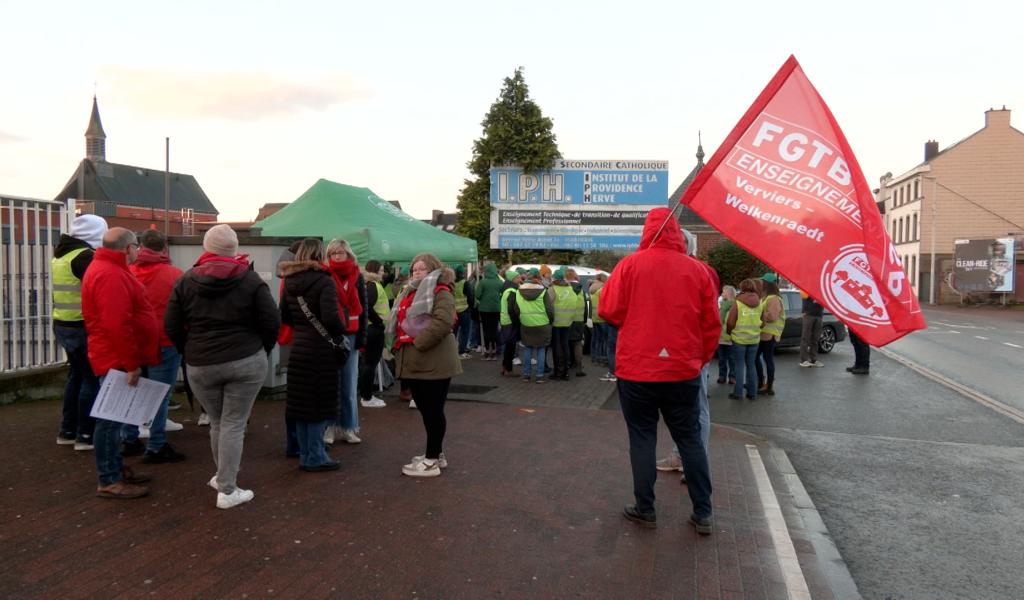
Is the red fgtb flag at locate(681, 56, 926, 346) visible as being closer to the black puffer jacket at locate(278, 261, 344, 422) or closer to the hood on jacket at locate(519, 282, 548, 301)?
the black puffer jacket at locate(278, 261, 344, 422)

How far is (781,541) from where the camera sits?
4375 mm

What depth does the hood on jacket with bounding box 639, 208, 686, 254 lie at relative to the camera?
175 inches

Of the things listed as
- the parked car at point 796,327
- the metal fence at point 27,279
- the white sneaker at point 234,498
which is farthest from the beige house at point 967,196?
the white sneaker at point 234,498

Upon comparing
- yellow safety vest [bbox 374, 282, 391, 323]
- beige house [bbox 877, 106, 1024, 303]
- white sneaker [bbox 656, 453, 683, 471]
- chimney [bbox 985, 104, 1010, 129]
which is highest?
chimney [bbox 985, 104, 1010, 129]

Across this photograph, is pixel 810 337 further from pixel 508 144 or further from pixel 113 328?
pixel 113 328

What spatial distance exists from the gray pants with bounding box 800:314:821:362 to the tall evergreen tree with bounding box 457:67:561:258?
775 cm

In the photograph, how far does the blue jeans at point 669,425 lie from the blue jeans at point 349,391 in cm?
269

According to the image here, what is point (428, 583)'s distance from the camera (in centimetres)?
Result: 359

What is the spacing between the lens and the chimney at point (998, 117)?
48.5m

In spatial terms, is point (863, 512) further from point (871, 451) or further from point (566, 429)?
point (566, 429)

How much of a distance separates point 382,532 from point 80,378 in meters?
3.08

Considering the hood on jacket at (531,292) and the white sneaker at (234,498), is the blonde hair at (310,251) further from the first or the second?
the hood on jacket at (531,292)

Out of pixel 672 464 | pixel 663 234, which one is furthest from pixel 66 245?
pixel 672 464

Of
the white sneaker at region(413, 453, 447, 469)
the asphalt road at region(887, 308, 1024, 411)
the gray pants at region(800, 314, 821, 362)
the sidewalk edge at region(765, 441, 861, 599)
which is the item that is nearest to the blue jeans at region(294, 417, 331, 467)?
the white sneaker at region(413, 453, 447, 469)
